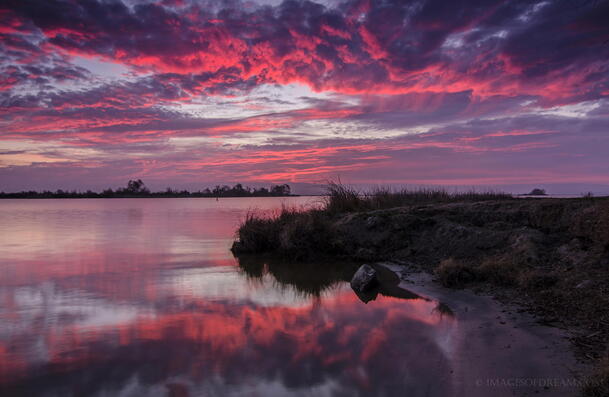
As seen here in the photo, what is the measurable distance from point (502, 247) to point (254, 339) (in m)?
6.63

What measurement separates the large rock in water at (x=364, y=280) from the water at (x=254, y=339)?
0.75 ft

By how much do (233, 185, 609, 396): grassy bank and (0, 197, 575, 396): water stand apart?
Result: 24.1 inches

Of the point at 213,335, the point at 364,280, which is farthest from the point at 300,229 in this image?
the point at 213,335

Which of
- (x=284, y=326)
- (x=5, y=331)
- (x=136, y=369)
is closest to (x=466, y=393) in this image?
(x=284, y=326)

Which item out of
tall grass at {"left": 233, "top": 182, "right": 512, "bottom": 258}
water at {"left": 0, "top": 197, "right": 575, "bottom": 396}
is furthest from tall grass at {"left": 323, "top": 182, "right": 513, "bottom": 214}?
water at {"left": 0, "top": 197, "right": 575, "bottom": 396}

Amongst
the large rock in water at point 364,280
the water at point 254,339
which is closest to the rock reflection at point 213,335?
the water at point 254,339

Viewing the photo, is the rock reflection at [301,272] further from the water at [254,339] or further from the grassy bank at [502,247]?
the grassy bank at [502,247]

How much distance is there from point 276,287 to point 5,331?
186 inches

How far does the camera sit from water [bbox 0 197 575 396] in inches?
160

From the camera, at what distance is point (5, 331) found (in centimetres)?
571

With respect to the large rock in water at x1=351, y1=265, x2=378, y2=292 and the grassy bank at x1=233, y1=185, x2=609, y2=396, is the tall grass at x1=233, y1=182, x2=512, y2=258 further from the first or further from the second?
the large rock in water at x1=351, y1=265, x2=378, y2=292

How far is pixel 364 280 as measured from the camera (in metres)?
8.10

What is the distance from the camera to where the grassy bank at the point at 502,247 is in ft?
18.4

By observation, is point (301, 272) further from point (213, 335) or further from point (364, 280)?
point (213, 335)
